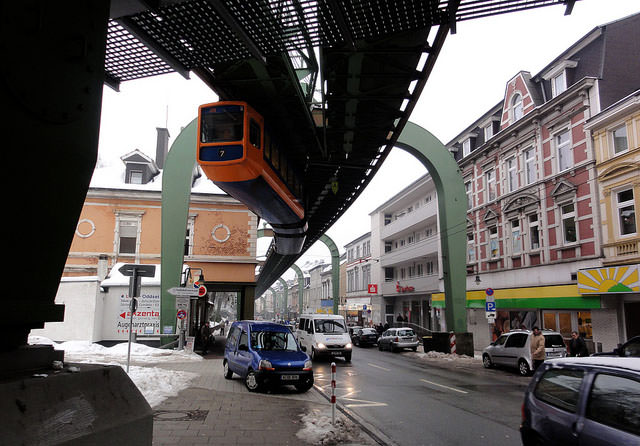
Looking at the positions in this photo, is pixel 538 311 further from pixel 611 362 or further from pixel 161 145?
pixel 161 145

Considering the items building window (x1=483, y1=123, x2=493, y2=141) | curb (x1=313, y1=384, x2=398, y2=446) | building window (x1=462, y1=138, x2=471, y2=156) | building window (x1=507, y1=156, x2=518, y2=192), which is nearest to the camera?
curb (x1=313, y1=384, x2=398, y2=446)

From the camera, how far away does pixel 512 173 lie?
2998cm

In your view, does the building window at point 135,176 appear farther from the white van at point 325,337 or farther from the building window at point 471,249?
the building window at point 471,249

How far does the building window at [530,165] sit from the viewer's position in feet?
90.2

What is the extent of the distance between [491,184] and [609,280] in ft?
40.8

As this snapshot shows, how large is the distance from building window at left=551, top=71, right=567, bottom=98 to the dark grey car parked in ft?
79.3

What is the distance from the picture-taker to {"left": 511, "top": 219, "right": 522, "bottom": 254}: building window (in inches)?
1147

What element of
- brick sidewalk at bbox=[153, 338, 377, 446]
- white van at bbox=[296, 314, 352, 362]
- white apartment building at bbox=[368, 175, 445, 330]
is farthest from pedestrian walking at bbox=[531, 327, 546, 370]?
white apartment building at bbox=[368, 175, 445, 330]

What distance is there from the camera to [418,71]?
Result: 1064 cm

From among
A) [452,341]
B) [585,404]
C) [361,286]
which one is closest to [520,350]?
[452,341]

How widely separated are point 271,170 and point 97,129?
38.0 ft

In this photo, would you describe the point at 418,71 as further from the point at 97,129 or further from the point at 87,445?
the point at 87,445

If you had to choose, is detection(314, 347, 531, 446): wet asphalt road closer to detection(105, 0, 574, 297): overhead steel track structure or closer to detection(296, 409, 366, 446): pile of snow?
detection(296, 409, 366, 446): pile of snow

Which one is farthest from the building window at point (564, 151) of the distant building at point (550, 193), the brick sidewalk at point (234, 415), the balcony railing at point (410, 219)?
the brick sidewalk at point (234, 415)
